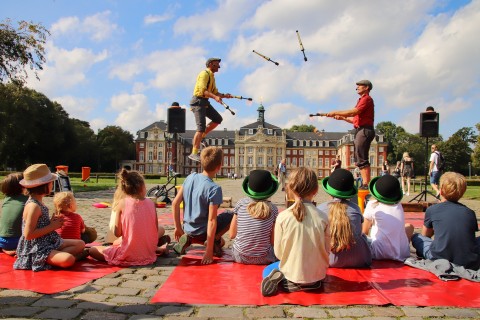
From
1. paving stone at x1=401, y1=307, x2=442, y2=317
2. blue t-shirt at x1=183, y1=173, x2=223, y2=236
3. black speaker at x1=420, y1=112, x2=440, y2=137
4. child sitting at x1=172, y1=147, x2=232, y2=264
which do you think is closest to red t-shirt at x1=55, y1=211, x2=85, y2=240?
child sitting at x1=172, y1=147, x2=232, y2=264

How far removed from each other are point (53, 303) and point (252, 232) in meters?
2.20

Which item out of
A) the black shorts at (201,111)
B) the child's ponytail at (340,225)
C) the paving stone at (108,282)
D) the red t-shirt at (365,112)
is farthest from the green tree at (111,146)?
the child's ponytail at (340,225)

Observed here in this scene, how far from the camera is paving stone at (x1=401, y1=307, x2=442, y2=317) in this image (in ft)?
10.8

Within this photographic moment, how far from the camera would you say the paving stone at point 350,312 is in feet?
10.7

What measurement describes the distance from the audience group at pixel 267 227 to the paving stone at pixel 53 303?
113cm

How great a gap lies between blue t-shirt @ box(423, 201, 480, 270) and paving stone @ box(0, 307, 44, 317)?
4.04m

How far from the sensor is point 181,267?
16.2 ft

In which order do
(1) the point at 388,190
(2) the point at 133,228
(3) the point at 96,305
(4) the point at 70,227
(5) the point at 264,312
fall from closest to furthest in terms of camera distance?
(5) the point at 264,312 < (3) the point at 96,305 < (2) the point at 133,228 < (1) the point at 388,190 < (4) the point at 70,227

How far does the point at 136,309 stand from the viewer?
3375 mm

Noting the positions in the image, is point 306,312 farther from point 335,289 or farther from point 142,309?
point 142,309

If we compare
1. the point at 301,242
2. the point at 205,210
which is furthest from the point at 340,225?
the point at 205,210

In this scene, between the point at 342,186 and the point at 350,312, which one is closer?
the point at 350,312

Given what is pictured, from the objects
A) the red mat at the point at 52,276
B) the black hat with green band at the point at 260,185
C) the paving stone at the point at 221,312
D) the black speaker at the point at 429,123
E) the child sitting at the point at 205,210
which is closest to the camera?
the paving stone at the point at 221,312

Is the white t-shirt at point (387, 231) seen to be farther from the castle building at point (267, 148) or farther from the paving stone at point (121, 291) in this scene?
the castle building at point (267, 148)
